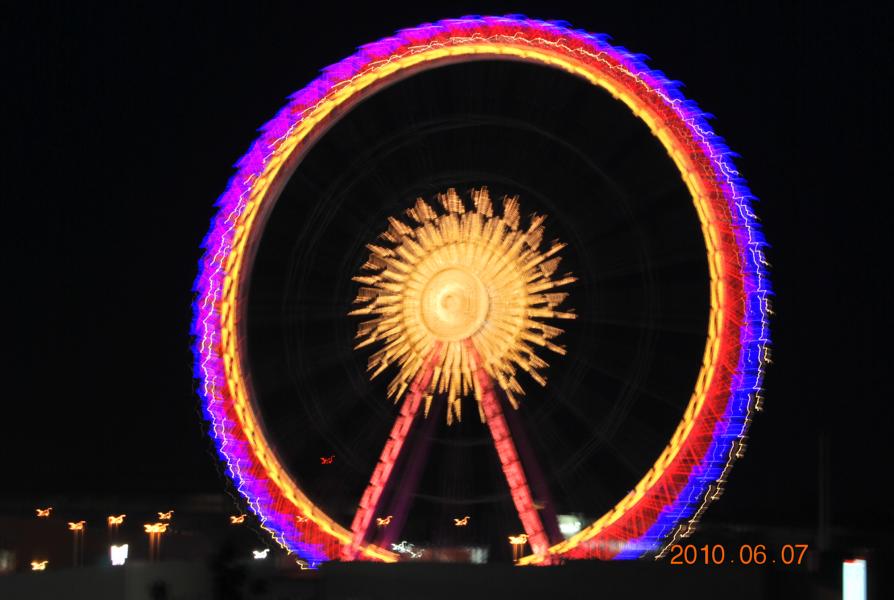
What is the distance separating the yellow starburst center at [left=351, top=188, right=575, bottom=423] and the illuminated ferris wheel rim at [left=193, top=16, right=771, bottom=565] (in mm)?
2235

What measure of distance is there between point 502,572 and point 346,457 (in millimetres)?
3193

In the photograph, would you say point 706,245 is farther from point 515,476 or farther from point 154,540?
point 154,540

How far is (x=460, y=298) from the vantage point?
22344 mm

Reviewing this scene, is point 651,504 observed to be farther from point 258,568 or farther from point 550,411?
point 258,568

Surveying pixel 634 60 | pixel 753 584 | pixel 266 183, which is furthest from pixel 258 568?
pixel 634 60

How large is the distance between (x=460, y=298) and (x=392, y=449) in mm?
2561

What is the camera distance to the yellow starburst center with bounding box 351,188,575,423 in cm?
2211

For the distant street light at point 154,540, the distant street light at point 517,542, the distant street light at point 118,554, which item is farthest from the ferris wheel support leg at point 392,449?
the distant street light at point 118,554

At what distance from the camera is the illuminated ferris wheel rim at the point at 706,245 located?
21141mm

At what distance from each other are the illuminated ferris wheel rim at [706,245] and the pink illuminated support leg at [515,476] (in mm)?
325

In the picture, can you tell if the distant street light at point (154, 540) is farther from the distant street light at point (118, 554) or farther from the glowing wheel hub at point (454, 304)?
the glowing wheel hub at point (454, 304)

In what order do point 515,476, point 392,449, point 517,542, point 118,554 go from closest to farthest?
point 515,476 → point 392,449 → point 517,542 → point 118,554

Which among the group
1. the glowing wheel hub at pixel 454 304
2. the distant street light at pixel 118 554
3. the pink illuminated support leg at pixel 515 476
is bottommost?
the distant street light at pixel 118 554

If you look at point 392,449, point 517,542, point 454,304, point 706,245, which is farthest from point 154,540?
point 706,245
